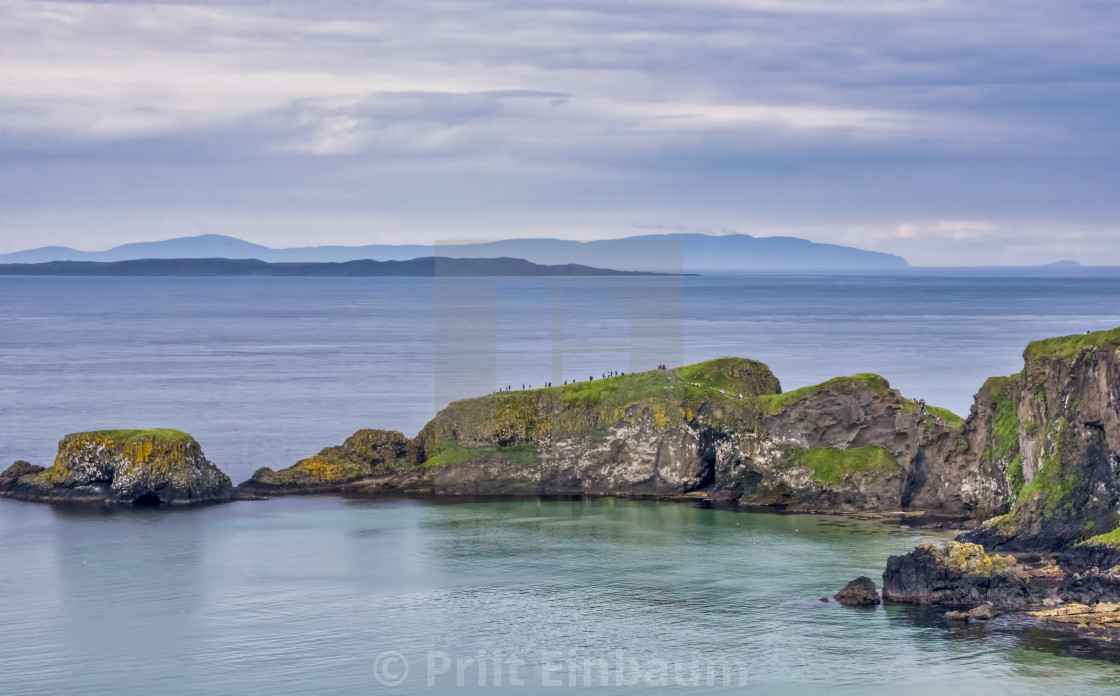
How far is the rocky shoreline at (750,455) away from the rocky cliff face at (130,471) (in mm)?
123

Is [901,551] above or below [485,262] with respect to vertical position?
below

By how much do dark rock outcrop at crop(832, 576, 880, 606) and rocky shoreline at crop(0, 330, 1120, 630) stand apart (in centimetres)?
977

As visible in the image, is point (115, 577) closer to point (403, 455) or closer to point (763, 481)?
point (403, 455)

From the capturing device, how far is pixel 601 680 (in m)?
64.8

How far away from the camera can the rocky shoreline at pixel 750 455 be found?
8344 cm

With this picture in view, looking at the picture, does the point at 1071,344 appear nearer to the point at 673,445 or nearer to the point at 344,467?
the point at 673,445

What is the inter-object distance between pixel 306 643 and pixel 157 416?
9110cm

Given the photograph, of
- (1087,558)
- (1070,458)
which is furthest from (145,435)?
(1087,558)

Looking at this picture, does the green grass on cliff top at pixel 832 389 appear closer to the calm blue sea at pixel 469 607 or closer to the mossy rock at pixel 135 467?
the calm blue sea at pixel 469 607

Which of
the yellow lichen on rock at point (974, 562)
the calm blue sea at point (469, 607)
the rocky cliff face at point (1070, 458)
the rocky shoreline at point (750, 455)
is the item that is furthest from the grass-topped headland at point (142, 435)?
the yellow lichen on rock at point (974, 562)

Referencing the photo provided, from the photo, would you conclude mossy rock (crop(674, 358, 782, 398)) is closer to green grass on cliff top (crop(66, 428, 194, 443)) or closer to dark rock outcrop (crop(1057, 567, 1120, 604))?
green grass on cliff top (crop(66, 428, 194, 443))

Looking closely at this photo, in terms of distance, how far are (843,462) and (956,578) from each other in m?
31.0

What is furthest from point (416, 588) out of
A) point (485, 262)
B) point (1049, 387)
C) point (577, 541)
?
point (485, 262)

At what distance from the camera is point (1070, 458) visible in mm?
83875
